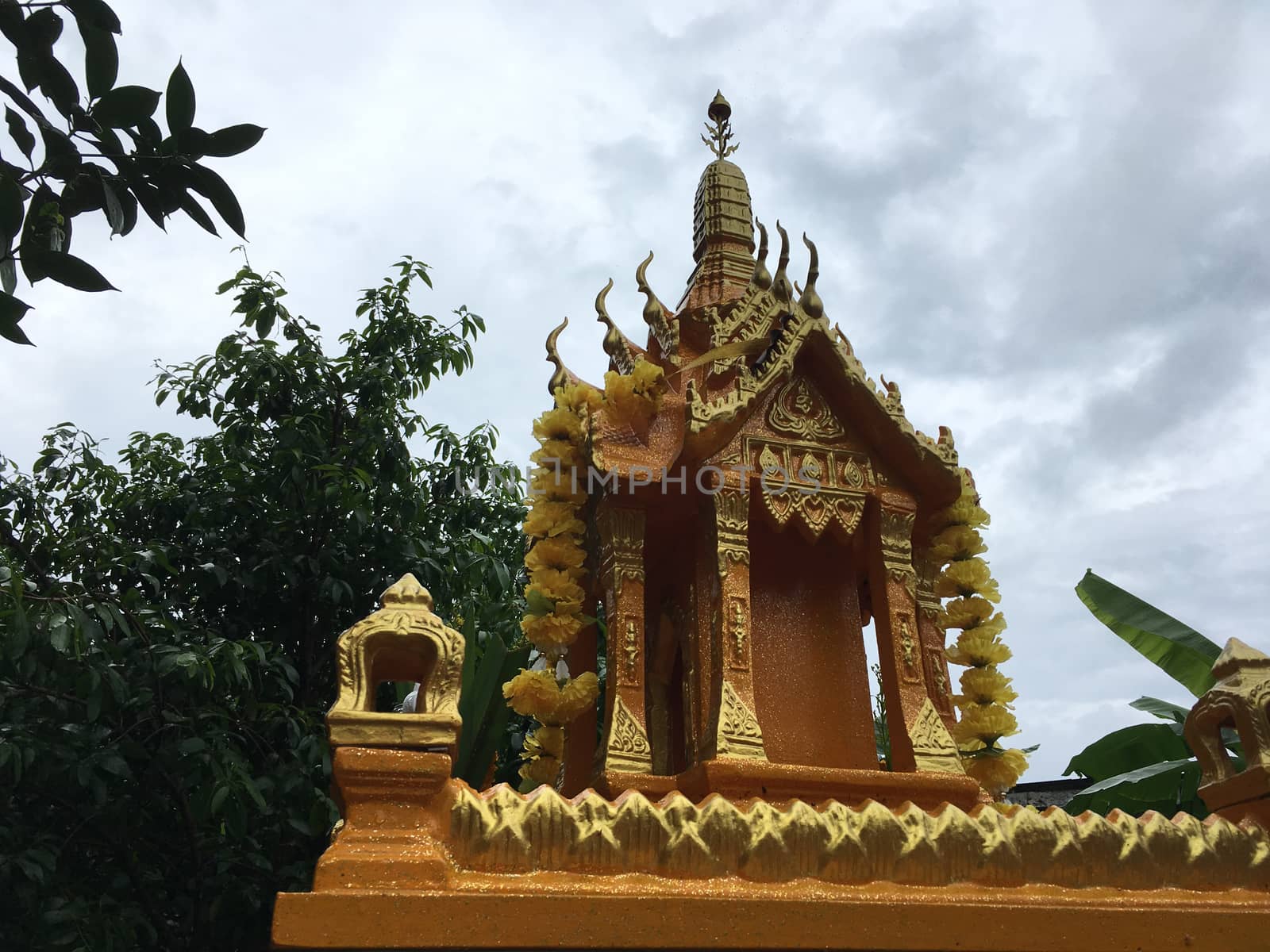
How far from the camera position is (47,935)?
5.39m

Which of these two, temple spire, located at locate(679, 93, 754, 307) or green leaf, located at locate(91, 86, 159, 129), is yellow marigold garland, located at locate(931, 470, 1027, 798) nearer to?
temple spire, located at locate(679, 93, 754, 307)

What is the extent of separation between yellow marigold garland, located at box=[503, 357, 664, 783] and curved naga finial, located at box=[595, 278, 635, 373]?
0.41 meters

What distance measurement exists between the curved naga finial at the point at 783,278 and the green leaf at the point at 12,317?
3826 millimetres

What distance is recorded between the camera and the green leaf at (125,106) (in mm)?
2814

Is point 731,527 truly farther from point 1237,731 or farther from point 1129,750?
point 1129,750

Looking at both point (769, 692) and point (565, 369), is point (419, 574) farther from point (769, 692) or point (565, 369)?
point (769, 692)

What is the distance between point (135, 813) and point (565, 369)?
12.9ft

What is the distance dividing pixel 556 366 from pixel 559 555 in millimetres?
1243

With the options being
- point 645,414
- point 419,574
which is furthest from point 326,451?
point 645,414

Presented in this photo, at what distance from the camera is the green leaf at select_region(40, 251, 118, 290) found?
278 cm

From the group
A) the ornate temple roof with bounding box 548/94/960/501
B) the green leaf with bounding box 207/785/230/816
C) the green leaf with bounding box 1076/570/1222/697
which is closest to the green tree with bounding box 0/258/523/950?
the green leaf with bounding box 207/785/230/816

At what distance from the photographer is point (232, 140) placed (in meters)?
2.94

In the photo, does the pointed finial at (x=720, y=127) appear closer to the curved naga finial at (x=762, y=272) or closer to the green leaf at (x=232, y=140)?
the curved naga finial at (x=762, y=272)

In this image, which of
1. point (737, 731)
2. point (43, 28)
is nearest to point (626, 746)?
point (737, 731)
